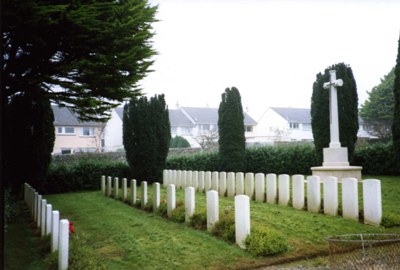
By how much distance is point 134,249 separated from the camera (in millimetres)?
5871

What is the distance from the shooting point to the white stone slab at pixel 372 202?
700cm

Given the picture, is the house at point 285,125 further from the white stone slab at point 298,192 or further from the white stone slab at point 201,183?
the white stone slab at point 298,192

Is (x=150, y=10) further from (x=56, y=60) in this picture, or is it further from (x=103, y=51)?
(x=56, y=60)

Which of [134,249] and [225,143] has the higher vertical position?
[225,143]

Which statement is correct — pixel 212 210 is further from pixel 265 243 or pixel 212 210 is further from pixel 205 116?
pixel 205 116

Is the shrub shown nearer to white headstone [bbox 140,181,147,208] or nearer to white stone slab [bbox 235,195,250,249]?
white stone slab [bbox 235,195,250,249]

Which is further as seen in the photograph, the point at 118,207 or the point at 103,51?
the point at 118,207

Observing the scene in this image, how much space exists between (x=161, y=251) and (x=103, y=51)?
4859 millimetres

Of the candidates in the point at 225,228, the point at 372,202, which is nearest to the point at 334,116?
the point at 372,202

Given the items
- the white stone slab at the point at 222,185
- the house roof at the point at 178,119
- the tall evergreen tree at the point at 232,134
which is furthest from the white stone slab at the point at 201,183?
the house roof at the point at 178,119

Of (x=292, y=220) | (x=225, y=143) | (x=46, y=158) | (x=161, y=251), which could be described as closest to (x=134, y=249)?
(x=161, y=251)

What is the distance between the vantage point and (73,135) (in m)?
44.5

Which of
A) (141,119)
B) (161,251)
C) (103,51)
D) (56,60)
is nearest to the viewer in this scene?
(161,251)

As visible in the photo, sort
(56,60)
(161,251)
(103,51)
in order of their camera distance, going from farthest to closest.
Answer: (56,60), (103,51), (161,251)
